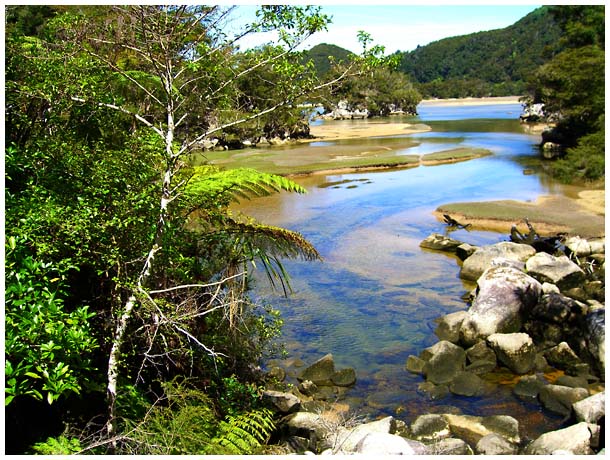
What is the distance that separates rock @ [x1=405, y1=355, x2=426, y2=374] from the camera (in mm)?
10870

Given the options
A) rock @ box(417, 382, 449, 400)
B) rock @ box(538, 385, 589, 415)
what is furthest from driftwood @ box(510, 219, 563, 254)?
A: rock @ box(417, 382, 449, 400)

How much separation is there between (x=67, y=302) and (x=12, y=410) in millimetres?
1398

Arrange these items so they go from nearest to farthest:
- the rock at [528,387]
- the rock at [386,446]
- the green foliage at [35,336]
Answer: the green foliage at [35,336], the rock at [386,446], the rock at [528,387]

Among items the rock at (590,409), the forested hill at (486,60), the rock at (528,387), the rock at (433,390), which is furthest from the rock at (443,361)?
the forested hill at (486,60)

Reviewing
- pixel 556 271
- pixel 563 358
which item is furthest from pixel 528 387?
pixel 556 271

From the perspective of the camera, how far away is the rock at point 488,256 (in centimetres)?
1608

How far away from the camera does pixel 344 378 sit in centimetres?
1043

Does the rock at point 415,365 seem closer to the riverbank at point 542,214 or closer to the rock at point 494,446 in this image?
the rock at point 494,446

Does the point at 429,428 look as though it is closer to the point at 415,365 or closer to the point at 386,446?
the point at 386,446

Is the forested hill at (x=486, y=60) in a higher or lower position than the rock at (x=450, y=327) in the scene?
higher

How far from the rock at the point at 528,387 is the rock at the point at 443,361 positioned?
1061mm

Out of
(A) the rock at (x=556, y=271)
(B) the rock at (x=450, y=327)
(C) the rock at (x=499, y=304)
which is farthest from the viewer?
(A) the rock at (x=556, y=271)

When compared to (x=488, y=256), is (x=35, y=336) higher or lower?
higher

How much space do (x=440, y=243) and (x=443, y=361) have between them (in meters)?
8.53
